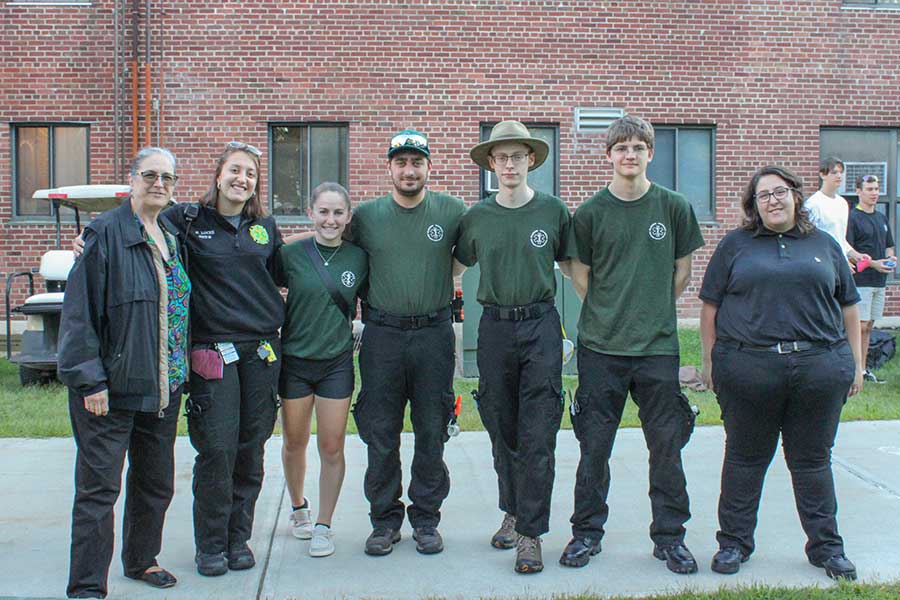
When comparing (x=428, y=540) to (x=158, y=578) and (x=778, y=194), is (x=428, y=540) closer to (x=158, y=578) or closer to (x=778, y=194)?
(x=158, y=578)

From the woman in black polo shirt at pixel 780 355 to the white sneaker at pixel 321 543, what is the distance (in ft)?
6.19

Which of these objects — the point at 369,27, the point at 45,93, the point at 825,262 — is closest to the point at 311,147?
the point at 369,27

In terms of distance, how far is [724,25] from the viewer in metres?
12.9

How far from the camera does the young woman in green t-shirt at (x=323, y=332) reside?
14.9 feet

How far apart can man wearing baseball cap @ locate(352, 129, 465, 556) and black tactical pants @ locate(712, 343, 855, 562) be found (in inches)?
54.5

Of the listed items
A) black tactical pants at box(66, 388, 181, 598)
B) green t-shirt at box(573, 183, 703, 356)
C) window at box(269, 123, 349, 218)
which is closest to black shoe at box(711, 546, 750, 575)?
green t-shirt at box(573, 183, 703, 356)

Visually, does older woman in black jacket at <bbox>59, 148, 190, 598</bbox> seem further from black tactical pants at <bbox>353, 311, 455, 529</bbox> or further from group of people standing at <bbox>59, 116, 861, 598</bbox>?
black tactical pants at <bbox>353, 311, 455, 529</bbox>

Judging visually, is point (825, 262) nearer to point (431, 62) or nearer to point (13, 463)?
point (13, 463)

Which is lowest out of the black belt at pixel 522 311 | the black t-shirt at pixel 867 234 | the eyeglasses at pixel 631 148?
the black belt at pixel 522 311

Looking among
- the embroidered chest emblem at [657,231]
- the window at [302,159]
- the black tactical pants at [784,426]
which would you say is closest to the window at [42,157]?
the window at [302,159]

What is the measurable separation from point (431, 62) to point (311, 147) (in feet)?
6.72

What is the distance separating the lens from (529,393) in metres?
4.41

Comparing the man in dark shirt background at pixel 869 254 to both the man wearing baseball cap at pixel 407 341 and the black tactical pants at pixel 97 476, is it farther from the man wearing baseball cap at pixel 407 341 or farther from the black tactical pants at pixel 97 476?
the black tactical pants at pixel 97 476

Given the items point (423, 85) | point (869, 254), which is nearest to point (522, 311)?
point (869, 254)
